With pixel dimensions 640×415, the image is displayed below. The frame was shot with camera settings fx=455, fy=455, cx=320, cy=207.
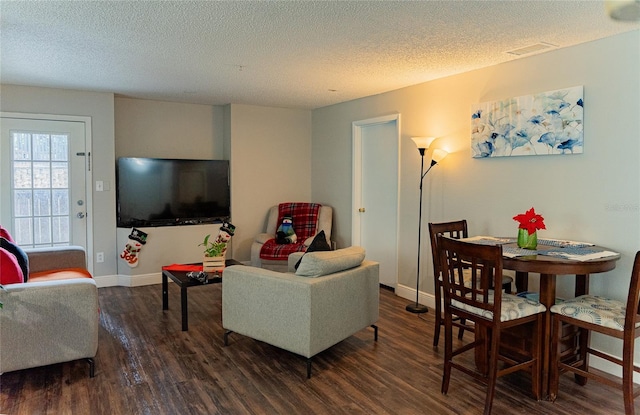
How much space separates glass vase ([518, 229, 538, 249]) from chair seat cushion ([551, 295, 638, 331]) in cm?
42

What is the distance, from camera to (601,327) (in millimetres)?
2549

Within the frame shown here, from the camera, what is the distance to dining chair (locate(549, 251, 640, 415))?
242 cm

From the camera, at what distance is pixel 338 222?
6.14m

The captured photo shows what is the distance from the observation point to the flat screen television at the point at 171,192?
5.54 m

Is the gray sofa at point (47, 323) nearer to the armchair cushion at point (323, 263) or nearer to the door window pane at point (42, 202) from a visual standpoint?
the armchair cushion at point (323, 263)

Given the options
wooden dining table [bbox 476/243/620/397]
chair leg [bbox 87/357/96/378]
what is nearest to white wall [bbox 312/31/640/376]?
wooden dining table [bbox 476/243/620/397]

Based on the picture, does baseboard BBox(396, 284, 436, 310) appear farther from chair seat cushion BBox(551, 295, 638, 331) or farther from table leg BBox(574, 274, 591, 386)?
chair seat cushion BBox(551, 295, 638, 331)

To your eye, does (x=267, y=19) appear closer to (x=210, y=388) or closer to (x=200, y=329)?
(x=210, y=388)

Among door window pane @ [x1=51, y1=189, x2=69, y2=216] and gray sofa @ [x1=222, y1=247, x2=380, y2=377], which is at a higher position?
door window pane @ [x1=51, y1=189, x2=69, y2=216]

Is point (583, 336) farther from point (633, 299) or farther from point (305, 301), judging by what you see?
point (305, 301)

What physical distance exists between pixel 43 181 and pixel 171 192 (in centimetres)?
140

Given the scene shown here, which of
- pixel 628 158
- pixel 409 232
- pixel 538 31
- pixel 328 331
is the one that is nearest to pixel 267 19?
pixel 538 31

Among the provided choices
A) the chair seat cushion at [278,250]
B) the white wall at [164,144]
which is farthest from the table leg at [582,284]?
the white wall at [164,144]

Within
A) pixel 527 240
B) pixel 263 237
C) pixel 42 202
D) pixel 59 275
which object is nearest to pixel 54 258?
pixel 59 275
